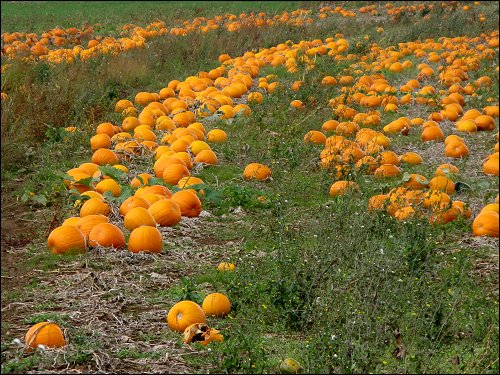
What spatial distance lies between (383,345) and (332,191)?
3.30 meters

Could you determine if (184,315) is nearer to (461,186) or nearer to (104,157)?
(461,186)

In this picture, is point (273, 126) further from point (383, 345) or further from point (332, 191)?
point (383, 345)

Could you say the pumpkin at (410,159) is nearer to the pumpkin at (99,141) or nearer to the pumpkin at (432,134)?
the pumpkin at (432,134)

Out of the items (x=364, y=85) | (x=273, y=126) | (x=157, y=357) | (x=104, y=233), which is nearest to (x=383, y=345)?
(x=157, y=357)

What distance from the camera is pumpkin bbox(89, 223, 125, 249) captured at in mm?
5996

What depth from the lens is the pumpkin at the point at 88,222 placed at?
20.3 feet

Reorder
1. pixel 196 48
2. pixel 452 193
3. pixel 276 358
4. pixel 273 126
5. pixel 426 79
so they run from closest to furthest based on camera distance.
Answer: pixel 276 358 < pixel 452 193 < pixel 273 126 < pixel 426 79 < pixel 196 48

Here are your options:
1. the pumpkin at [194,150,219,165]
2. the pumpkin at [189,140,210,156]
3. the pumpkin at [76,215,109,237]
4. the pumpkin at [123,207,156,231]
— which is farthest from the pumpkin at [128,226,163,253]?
the pumpkin at [189,140,210,156]

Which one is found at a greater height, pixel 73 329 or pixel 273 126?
pixel 73 329

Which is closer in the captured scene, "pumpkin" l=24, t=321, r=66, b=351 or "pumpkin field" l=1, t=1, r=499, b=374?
"pumpkin" l=24, t=321, r=66, b=351

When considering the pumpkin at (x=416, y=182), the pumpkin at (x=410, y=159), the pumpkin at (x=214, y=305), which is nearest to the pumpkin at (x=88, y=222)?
the pumpkin at (x=214, y=305)

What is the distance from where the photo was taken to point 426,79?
1272 centimetres

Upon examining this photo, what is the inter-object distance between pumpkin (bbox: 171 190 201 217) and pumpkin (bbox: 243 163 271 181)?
3.94 feet

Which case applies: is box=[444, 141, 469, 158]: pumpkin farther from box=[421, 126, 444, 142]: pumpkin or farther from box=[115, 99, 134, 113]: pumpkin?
box=[115, 99, 134, 113]: pumpkin
